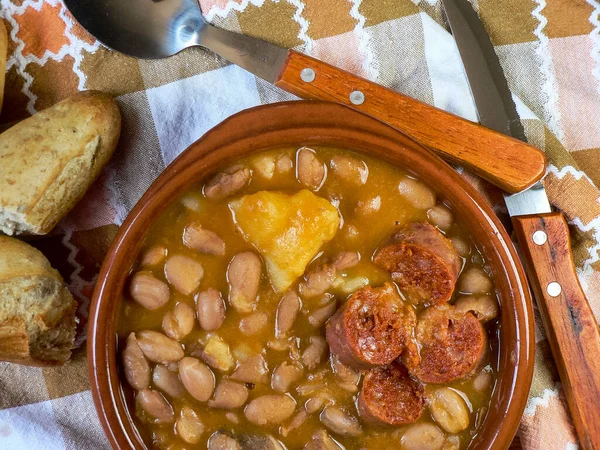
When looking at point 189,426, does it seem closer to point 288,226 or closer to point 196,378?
point 196,378

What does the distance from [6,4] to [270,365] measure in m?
1.66

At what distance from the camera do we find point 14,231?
2.37m

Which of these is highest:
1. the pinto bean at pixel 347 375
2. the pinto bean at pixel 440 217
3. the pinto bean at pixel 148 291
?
the pinto bean at pixel 440 217

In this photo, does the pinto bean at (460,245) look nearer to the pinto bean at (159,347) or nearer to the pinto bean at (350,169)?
the pinto bean at (350,169)

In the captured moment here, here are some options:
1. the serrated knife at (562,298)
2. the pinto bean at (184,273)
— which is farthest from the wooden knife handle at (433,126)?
the pinto bean at (184,273)

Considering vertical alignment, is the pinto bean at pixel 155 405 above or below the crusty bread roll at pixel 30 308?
below

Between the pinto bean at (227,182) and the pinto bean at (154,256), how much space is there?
0.24 metres

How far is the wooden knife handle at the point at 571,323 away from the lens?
243 centimetres

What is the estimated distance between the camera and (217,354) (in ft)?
7.34

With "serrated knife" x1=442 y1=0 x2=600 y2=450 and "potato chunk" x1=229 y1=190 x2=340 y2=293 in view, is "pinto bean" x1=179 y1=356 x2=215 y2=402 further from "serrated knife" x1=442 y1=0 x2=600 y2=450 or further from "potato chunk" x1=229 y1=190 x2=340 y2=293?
"serrated knife" x1=442 y1=0 x2=600 y2=450

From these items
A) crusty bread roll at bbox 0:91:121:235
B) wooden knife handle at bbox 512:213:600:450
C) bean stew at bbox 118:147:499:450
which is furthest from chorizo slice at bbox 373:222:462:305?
crusty bread roll at bbox 0:91:121:235

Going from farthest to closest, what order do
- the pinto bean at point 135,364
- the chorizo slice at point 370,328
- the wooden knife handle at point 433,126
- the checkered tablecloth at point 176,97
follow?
1. the checkered tablecloth at point 176,97
2. the wooden knife handle at point 433,126
3. the pinto bean at point 135,364
4. the chorizo slice at point 370,328

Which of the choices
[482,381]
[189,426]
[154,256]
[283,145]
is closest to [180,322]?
[154,256]

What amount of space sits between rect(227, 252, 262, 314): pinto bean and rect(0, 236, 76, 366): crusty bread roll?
24.2 inches
